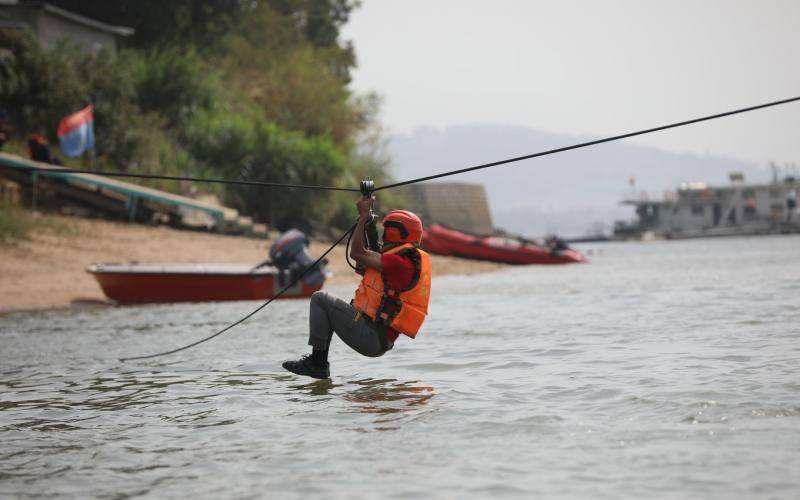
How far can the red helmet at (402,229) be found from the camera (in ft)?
29.7

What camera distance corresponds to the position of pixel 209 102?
138ft

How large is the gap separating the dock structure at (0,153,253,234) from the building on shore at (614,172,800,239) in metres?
72.5

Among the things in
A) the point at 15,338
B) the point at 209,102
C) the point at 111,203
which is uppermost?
the point at 209,102

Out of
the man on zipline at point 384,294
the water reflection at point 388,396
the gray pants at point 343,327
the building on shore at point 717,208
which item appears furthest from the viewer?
the building on shore at point 717,208

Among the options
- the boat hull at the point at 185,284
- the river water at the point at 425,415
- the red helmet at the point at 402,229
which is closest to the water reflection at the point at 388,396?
the river water at the point at 425,415

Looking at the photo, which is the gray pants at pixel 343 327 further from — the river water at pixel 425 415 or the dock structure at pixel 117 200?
the dock structure at pixel 117 200

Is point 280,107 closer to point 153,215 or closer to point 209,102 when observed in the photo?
point 209,102

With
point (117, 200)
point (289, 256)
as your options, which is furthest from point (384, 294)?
point (117, 200)

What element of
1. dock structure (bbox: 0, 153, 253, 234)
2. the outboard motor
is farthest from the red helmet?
dock structure (bbox: 0, 153, 253, 234)

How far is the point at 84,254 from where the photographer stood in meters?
25.4

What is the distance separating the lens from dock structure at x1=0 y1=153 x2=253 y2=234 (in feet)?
96.4

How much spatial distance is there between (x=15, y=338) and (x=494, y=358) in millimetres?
7375

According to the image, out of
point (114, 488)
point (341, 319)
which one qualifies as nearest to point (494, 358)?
point (341, 319)

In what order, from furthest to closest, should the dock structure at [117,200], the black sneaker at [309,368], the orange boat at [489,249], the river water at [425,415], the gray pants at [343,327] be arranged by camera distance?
the orange boat at [489,249], the dock structure at [117,200], the black sneaker at [309,368], the gray pants at [343,327], the river water at [425,415]
